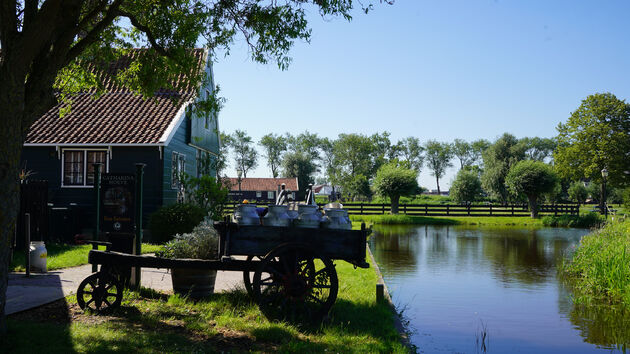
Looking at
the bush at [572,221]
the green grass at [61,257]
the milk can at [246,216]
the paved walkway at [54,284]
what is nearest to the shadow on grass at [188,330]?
the paved walkway at [54,284]

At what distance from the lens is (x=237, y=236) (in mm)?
6578

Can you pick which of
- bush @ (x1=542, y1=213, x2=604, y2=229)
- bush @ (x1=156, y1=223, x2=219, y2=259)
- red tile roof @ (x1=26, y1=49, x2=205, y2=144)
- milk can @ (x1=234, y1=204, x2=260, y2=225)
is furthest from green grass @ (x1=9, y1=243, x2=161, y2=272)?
bush @ (x1=542, y1=213, x2=604, y2=229)

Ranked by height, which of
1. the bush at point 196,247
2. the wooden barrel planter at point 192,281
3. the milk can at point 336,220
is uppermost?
the milk can at point 336,220

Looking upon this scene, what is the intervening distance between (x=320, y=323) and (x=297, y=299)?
424 mm

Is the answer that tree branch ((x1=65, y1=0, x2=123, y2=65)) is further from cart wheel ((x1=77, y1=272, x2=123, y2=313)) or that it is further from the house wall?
the house wall

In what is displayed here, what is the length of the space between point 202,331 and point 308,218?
→ 6.32 feet

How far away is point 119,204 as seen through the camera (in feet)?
33.1

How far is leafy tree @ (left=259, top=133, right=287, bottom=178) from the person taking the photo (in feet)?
296

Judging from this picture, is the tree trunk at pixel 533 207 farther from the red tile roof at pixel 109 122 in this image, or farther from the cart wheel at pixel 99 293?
the cart wheel at pixel 99 293

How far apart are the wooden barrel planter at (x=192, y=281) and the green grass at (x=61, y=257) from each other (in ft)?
14.2

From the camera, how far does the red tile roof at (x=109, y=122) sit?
54.8ft

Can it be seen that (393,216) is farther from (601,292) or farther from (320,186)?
(320,186)

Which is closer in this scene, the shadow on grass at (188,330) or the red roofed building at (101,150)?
the shadow on grass at (188,330)

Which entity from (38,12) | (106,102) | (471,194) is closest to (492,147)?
(471,194)
